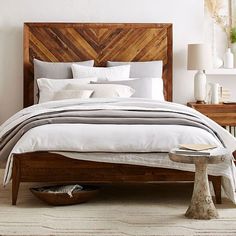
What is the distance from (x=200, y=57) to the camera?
6.11 m

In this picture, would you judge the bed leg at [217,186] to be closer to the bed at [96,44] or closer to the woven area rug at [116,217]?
the woven area rug at [116,217]

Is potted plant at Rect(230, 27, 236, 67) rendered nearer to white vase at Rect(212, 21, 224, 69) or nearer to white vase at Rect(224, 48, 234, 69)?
white vase at Rect(224, 48, 234, 69)

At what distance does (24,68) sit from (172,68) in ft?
5.50

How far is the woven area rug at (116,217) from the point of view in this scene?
321 centimetres

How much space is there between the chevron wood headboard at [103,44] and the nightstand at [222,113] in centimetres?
52

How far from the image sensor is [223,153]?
138 inches

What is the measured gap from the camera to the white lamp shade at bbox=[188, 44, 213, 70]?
6105mm

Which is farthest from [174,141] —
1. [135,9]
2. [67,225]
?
[135,9]

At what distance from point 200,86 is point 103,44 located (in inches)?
47.0

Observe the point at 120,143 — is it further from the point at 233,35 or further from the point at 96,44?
the point at 233,35

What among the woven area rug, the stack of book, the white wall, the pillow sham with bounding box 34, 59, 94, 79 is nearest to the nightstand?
the white wall

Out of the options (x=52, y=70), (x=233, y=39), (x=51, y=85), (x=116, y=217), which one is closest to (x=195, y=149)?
(x=116, y=217)

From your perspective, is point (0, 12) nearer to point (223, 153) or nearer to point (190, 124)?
point (190, 124)

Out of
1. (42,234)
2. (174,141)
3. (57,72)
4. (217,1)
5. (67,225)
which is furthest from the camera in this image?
(217,1)
